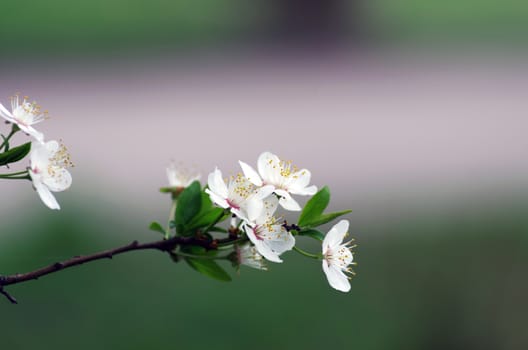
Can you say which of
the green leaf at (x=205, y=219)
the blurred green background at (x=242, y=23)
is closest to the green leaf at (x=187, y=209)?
the green leaf at (x=205, y=219)

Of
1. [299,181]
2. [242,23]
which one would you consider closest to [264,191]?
[299,181]

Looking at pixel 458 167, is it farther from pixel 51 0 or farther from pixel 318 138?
pixel 51 0

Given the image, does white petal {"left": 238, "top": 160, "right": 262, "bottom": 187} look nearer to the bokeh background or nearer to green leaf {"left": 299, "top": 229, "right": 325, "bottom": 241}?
green leaf {"left": 299, "top": 229, "right": 325, "bottom": 241}

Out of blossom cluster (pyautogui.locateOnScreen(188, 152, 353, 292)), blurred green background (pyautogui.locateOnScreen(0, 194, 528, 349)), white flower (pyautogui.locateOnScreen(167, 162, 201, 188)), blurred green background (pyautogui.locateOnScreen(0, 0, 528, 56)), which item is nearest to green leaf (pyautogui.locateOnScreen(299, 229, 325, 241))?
blossom cluster (pyautogui.locateOnScreen(188, 152, 353, 292))

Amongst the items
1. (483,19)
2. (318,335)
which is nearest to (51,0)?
(483,19)

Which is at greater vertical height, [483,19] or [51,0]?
[483,19]

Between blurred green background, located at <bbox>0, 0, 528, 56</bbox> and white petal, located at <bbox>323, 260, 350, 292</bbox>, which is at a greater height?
blurred green background, located at <bbox>0, 0, 528, 56</bbox>

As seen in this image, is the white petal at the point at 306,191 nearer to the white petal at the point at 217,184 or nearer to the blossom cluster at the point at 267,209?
the blossom cluster at the point at 267,209
